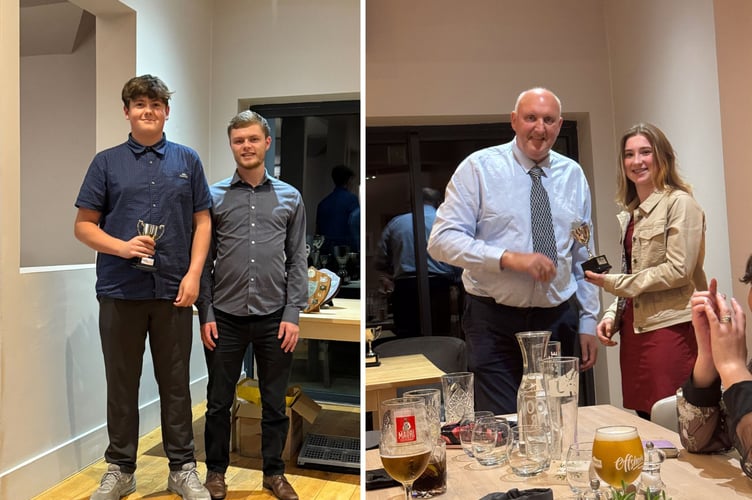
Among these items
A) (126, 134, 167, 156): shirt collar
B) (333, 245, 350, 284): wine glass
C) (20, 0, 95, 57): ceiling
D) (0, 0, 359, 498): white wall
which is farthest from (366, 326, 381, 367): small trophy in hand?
(20, 0, 95, 57): ceiling

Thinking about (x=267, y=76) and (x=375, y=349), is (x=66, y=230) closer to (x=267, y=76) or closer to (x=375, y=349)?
(x=267, y=76)

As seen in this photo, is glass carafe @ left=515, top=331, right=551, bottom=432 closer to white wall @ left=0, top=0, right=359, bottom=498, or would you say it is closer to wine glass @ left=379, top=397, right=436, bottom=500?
wine glass @ left=379, top=397, right=436, bottom=500

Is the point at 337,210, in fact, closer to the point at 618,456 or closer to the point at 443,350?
the point at 443,350

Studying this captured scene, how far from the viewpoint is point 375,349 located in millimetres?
1155

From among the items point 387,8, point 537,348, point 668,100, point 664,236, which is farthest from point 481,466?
point 387,8

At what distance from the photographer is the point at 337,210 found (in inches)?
55.4

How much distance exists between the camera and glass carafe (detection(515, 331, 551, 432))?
858mm

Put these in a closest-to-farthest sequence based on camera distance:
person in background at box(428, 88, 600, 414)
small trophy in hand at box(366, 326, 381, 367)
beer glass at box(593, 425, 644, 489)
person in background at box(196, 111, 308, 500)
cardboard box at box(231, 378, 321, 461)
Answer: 1. beer glass at box(593, 425, 644, 489)
2. person in background at box(428, 88, 600, 414)
3. small trophy in hand at box(366, 326, 381, 367)
4. person in background at box(196, 111, 308, 500)
5. cardboard box at box(231, 378, 321, 461)

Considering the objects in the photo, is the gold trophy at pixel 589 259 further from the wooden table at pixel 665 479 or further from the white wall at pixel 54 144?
the white wall at pixel 54 144

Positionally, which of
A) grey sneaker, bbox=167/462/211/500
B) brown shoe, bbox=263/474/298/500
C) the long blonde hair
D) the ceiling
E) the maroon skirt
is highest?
the ceiling

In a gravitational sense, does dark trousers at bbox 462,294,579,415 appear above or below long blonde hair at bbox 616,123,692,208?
below

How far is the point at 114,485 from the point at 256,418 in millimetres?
366

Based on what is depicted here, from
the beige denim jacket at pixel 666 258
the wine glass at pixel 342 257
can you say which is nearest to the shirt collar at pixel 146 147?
the wine glass at pixel 342 257

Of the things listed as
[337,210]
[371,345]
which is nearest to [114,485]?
[371,345]
